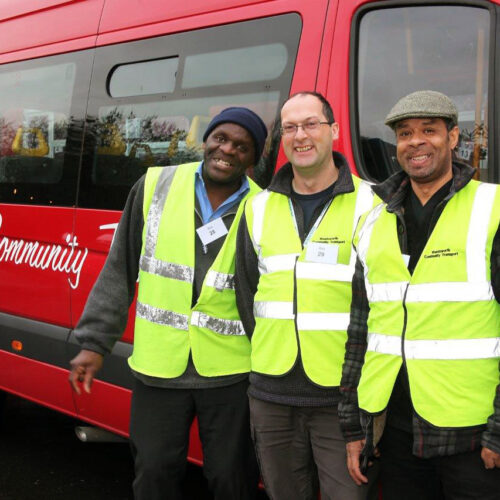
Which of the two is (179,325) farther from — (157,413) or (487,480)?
(487,480)

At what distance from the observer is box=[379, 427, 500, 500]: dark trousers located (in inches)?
76.4

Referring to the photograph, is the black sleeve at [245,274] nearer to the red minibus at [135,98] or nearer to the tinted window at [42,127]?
the red minibus at [135,98]

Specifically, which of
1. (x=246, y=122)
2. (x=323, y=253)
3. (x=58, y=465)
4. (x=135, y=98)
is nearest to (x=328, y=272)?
(x=323, y=253)

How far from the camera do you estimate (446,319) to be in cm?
195

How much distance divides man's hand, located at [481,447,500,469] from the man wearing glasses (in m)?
0.48

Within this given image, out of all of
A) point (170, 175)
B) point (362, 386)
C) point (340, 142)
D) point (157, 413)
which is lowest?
point (157, 413)

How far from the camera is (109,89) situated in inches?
147

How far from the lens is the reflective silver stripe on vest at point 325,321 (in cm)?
227

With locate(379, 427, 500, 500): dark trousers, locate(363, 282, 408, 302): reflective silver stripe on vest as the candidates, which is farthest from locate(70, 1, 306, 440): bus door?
locate(379, 427, 500, 500): dark trousers

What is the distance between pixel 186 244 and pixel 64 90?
5.81ft

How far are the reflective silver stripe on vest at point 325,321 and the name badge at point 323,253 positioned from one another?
16 cm

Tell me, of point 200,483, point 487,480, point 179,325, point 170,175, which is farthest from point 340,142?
point 200,483

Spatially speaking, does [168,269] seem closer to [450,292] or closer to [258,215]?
[258,215]

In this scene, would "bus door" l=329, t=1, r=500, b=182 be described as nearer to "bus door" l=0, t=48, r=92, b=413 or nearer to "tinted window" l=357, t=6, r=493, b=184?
"tinted window" l=357, t=6, r=493, b=184
